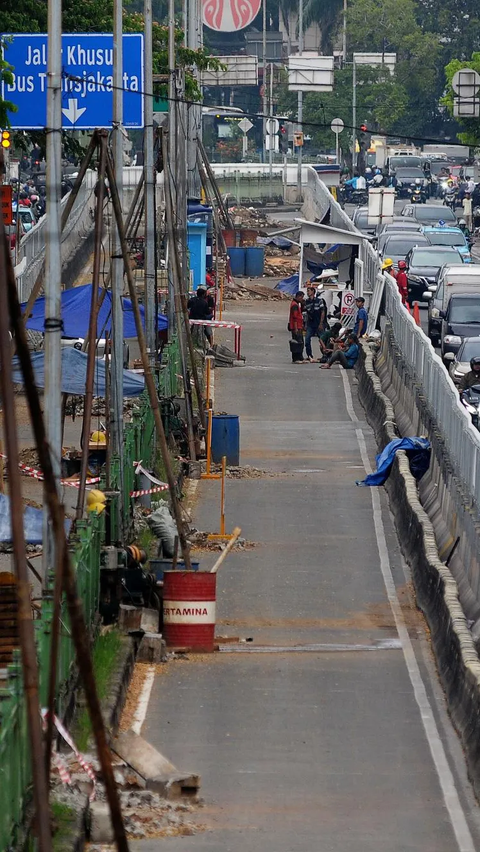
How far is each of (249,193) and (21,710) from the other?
80.6 m

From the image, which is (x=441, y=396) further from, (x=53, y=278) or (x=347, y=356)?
(x=347, y=356)

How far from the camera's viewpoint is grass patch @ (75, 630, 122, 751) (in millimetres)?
12953

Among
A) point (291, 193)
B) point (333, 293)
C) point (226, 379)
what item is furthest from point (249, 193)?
point (226, 379)

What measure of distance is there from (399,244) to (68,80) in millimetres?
28404

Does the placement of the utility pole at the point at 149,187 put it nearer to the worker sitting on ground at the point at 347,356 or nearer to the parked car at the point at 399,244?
the worker sitting on ground at the point at 347,356

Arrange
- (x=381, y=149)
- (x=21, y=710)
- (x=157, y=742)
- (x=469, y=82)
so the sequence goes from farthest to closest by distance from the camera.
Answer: (x=381, y=149) < (x=469, y=82) < (x=157, y=742) < (x=21, y=710)

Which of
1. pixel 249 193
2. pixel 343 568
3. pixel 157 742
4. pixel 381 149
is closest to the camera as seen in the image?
pixel 157 742

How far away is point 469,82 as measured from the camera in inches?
1720

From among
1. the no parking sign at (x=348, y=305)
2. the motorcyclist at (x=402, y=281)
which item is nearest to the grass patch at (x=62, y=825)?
the motorcyclist at (x=402, y=281)

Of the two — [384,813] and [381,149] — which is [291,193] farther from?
[384,813]

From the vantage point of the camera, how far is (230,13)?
321 feet

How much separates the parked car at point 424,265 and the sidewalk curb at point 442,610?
16.9 m

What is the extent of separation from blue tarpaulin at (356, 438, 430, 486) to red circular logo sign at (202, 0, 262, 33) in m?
74.4

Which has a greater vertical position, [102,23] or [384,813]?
[102,23]
